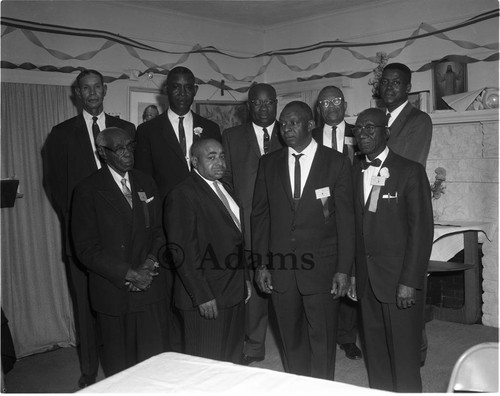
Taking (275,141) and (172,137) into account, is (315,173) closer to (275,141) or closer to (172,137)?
(275,141)

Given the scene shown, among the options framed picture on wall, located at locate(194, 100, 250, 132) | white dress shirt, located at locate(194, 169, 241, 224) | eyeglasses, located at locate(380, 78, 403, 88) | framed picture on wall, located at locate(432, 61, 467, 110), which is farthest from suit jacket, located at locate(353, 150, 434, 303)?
framed picture on wall, located at locate(194, 100, 250, 132)

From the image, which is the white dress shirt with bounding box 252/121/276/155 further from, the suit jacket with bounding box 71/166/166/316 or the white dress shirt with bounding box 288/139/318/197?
the suit jacket with bounding box 71/166/166/316

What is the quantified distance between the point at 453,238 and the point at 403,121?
73.4 inches

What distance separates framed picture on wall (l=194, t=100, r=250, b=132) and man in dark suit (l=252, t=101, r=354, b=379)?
318 centimetres

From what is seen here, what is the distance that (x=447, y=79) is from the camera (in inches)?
212

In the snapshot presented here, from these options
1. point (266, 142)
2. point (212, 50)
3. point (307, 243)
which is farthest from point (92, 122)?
point (212, 50)

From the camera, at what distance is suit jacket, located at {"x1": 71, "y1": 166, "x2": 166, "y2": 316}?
2969mm

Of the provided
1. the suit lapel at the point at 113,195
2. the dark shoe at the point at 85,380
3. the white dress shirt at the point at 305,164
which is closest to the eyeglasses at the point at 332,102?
the white dress shirt at the point at 305,164

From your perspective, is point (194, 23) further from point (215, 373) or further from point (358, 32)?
point (215, 373)

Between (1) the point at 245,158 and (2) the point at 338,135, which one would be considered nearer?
(1) the point at 245,158

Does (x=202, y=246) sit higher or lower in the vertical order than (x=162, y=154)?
lower

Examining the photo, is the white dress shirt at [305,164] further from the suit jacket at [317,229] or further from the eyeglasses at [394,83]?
the eyeglasses at [394,83]

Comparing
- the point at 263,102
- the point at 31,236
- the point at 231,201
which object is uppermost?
the point at 263,102

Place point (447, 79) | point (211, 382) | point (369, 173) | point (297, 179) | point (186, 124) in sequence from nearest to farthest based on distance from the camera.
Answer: point (211, 382) < point (369, 173) < point (297, 179) < point (186, 124) < point (447, 79)
